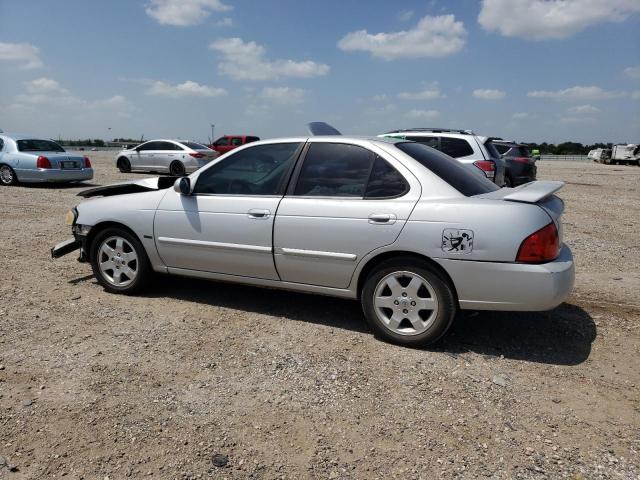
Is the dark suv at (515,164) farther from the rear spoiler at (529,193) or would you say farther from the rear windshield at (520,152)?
the rear spoiler at (529,193)

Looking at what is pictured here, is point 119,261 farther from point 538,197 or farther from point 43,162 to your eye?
point 43,162

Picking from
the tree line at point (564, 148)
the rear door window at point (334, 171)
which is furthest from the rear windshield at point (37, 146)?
the tree line at point (564, 148)

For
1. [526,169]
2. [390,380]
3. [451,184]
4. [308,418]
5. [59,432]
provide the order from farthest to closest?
1. [526,169]
2. [451,184]
3. [390,380]
4. [308,418]
5. [59,432]

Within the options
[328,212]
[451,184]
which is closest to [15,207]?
[328,212]

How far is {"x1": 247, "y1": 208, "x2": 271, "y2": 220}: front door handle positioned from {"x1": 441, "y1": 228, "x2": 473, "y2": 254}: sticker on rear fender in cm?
146

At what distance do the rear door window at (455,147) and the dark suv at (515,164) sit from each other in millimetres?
4446

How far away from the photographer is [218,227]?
4523 millimetres

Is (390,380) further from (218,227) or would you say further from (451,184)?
(218,227)

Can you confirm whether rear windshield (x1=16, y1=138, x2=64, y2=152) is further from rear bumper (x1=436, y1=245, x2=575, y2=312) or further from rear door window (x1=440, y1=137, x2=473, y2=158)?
rear bumper (x1=436, y1=245, x2=575, y2=312)

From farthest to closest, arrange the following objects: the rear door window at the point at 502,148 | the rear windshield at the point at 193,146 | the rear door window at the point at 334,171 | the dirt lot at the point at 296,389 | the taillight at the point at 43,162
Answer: the rear windshield at the point at 193,146 → the rear door window at the point at 502,148 → the taillight at the point at 43,162 → the rear door window at the point at 334,171 → the dirt lot at the point at 296,389

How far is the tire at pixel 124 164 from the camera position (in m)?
21.0

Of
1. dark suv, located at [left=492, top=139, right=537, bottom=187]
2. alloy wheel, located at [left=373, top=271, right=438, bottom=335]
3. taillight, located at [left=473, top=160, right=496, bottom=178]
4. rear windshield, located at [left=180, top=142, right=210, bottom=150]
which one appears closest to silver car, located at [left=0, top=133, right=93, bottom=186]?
rear windshield, located at [left=180, top=142, right=210, bottom=150]

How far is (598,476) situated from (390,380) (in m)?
1.30

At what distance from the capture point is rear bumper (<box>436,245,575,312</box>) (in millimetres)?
3529
